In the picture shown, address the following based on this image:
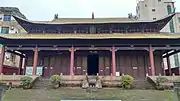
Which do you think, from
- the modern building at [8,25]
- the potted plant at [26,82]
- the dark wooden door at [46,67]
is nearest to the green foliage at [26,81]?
the potted plant at [26,82]

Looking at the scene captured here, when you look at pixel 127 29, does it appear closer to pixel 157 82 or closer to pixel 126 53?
pixel 126 53

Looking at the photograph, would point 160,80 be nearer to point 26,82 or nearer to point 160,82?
point 160,82

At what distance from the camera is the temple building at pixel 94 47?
21.2 m

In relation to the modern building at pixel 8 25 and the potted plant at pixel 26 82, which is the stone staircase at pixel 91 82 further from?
the modern building at pixel 8 25

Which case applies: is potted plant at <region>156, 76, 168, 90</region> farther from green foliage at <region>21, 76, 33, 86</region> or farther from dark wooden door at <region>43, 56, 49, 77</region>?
dark wooden door at <region>43, 56, 49, 77</region>

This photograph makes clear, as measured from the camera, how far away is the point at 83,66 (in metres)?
23.2

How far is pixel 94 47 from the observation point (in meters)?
21.7

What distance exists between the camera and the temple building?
21.2 m

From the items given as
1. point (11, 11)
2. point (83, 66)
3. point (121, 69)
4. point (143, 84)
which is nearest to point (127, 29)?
point (121, 69)

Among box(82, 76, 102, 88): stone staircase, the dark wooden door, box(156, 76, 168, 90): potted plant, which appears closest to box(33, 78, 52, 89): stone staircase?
box(82, 76, 102, 88): stone staircase

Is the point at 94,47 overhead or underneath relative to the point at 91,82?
overhead

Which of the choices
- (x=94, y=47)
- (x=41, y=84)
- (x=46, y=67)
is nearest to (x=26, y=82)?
(x=41, y=84)

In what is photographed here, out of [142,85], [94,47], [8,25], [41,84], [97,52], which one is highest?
[8,25]

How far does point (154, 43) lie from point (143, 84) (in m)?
5.60
